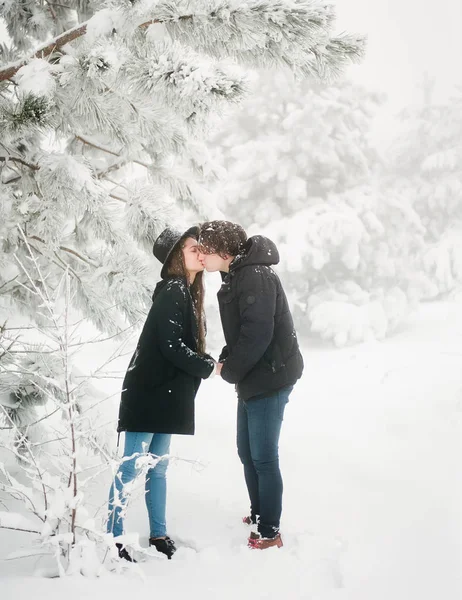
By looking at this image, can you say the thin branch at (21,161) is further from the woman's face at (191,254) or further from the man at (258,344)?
the man at (258,344)

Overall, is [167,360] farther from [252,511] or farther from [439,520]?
[439,520]

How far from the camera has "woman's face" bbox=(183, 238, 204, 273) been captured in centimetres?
283

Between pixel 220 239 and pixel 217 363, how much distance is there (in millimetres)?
748

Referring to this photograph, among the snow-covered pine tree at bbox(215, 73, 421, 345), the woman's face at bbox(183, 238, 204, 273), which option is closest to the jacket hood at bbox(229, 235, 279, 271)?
the woman's face at bbox(183, 238, 204, 273)

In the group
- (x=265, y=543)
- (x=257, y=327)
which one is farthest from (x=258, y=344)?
(x=265, y=543)

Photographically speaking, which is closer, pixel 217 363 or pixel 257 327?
pixel 257 327

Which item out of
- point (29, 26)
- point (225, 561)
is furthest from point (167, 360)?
point (29, 26)

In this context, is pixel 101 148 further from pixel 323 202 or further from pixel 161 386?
pixel 323 202

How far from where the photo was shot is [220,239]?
2.71 meters

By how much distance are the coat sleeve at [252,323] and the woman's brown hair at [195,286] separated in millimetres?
372

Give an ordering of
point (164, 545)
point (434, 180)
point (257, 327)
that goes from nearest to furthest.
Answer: point (257, 327) < point (164, 545) < point (434, 180)

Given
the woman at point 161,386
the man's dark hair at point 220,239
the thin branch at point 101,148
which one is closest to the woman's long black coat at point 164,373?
the woman at point 161,386

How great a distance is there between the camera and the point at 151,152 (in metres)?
3.92

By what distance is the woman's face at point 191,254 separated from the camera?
283cm
